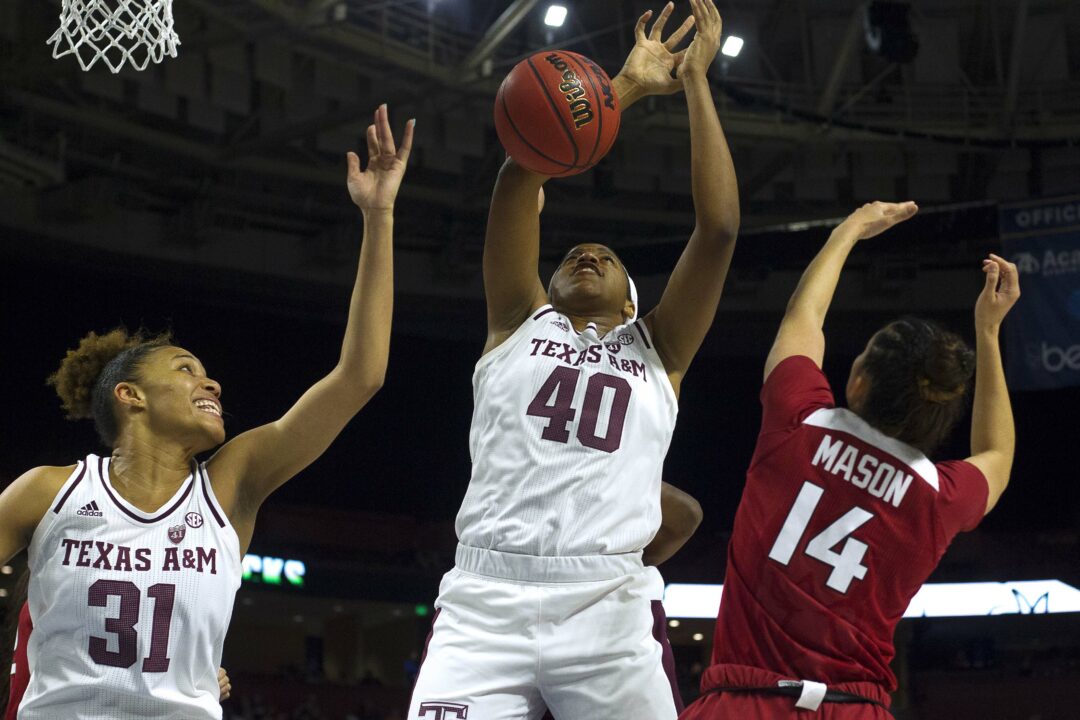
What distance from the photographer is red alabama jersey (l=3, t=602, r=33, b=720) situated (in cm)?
306

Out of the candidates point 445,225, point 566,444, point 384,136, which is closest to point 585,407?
point 566,444

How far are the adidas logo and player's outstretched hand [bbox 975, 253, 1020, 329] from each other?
88.0 inches

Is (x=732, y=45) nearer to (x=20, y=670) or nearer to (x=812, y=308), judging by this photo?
(x=812, y=308)

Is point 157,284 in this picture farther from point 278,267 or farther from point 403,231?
point 403,231

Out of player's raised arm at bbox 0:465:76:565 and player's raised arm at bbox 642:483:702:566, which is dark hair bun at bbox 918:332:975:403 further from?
player's raised arm at bbox 0:465:76:565

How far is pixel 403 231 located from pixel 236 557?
555 inches

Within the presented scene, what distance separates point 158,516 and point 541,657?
98cm

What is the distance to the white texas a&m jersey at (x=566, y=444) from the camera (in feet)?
10.3

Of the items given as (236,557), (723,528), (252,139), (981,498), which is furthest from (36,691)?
(723,528)

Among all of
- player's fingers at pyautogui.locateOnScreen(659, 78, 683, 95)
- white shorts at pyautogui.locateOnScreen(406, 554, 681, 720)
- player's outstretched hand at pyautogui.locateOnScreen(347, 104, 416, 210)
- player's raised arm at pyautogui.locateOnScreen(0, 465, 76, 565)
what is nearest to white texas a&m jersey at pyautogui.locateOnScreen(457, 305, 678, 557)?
white shorts at pyautogui.locateOnScreen(406, 554, 681, 720)

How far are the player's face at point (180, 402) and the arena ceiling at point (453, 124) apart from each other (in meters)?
9.01

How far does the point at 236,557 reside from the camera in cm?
298

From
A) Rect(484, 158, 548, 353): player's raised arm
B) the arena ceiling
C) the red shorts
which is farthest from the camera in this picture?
the arena ceiling

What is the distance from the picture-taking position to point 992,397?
9.94 ft
